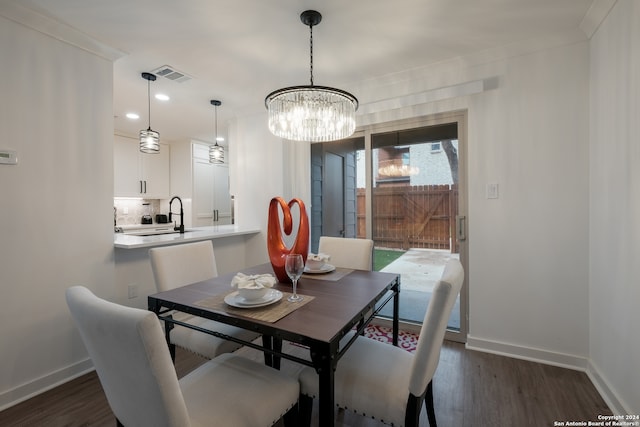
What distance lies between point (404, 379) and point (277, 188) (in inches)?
105

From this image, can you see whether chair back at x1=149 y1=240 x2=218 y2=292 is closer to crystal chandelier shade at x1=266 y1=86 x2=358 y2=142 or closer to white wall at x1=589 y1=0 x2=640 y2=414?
crystal chandelier shade at x1=266 y1=86 x2=358 y2=142

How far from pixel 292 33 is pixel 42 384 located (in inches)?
114

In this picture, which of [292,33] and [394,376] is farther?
[292,33]

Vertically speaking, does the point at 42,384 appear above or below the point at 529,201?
below

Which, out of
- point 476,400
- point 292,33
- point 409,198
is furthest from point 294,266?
point 409,198

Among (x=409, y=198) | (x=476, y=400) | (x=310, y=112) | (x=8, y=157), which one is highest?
(x=310, y=112)

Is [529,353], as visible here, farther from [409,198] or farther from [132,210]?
[132,210]

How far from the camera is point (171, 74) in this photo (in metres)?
2.72

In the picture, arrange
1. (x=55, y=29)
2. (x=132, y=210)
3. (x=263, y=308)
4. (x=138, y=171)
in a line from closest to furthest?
(x=263, y=308), (x=55, y=29), (x=138, y=171), (x=132, y=210)

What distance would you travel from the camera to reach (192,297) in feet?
5.01

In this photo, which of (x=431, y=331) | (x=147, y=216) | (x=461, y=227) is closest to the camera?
(x=431, y=331)

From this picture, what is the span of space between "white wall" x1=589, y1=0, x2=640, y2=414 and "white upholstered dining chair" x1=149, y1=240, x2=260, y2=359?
2106mm

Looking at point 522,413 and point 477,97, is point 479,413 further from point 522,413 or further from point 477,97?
point 477,97

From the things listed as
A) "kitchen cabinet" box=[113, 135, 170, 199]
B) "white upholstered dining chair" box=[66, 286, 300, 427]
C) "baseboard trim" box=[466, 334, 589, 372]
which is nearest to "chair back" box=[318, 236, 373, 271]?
"baseboard trim" box=[466, 334, 589, 372]
